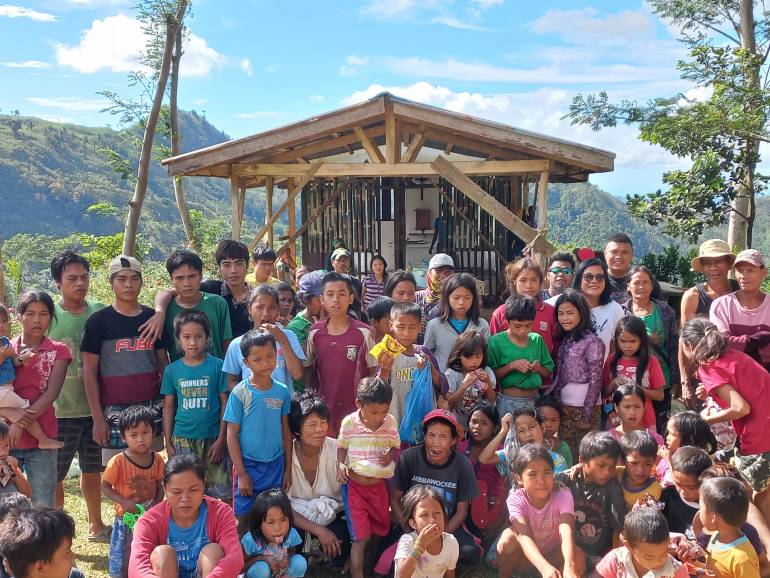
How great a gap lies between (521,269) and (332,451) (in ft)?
6.33

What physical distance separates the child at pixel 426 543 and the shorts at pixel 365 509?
38cm

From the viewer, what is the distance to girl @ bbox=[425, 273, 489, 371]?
4.43m

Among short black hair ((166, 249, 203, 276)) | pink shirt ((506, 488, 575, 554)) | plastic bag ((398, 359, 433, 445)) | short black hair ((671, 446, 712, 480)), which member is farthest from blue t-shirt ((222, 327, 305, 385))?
short black hair ((671, 446, 712, 480))

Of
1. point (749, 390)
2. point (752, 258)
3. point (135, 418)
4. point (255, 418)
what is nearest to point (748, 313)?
point (752, 258)

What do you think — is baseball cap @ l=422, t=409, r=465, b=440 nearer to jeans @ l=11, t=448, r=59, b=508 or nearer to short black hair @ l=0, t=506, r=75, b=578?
short black hair @ l=0, t=506, r=75, b=578

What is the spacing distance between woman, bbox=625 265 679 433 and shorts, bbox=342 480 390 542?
2.10 m

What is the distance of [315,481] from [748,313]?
287cm

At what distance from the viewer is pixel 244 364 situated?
3922mm

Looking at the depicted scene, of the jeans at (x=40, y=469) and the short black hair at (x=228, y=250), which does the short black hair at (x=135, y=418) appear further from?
the short black hair at (x=228, y=250)

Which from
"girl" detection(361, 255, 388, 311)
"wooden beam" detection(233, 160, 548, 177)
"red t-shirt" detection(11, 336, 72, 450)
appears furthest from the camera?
"wooden beam" detection(233, 160, 548, 177)

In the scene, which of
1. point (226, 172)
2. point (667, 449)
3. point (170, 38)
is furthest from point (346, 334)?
point (170, 38)

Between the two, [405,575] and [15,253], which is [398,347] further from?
[15,253]

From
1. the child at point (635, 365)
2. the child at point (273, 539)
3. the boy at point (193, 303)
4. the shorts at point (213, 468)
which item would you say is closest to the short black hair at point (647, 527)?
the child at point (635, 365)

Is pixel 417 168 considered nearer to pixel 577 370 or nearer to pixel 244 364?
pixel 577 370
